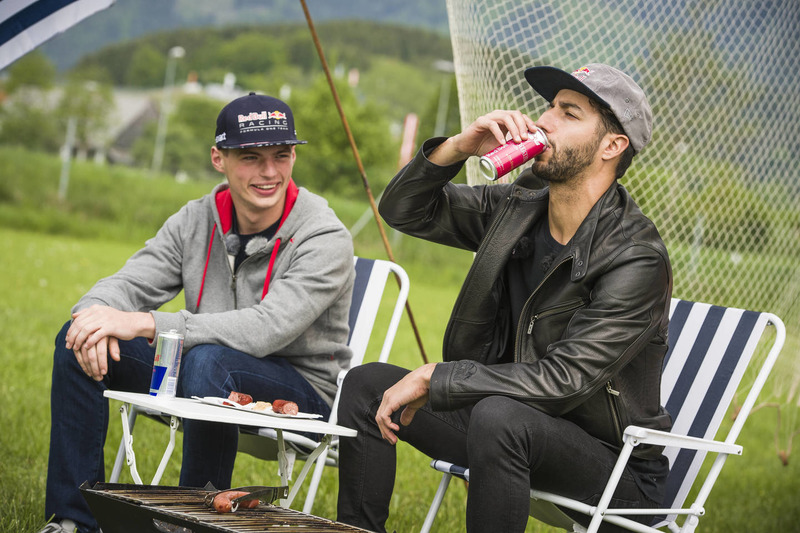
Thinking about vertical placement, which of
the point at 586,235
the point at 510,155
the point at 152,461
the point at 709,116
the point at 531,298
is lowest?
the point at 152,461

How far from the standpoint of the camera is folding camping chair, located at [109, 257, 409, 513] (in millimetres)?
3312

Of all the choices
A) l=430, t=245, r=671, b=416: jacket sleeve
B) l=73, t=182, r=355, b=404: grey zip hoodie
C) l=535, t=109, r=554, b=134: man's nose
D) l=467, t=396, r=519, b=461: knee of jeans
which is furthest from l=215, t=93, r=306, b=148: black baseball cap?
l=467, t=396, r=519, b=461: knee of jeans

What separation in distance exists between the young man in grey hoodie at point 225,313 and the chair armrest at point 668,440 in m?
1.26

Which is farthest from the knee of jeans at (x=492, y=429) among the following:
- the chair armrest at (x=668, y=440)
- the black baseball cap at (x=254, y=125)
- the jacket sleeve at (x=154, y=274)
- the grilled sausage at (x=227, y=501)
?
the jacket sleeve at (x=154, y=274)

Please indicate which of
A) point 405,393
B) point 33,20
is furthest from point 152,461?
point 405,393

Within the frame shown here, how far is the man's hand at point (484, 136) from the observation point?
2.97 m

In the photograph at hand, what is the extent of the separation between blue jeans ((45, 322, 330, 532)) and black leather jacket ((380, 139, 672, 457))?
69 cm

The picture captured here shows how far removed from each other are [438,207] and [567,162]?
0.64m

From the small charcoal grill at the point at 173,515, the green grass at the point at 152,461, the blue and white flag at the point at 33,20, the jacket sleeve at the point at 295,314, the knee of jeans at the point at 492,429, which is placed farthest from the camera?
the green grass at the point at 152,461

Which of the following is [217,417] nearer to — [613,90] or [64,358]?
[64,358]

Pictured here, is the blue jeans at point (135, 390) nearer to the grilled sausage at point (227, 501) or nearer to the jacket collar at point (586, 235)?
the grilled sausage at point (227, 501)

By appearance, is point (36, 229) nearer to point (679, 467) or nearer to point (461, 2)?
point (461, 2)

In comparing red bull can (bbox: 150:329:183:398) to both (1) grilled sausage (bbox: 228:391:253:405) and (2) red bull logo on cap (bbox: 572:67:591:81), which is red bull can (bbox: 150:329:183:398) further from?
(2) red bull logo on cap (bbox: 572:67:591:81)

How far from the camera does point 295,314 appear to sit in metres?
3.42
